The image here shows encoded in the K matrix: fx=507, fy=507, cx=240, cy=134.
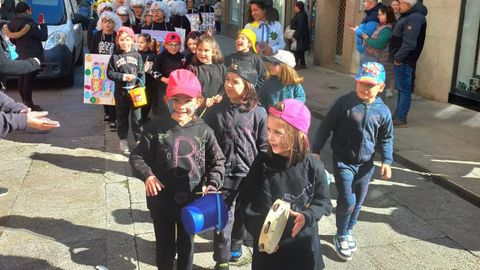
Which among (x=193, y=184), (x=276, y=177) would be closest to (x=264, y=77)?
(x=193, y=184)

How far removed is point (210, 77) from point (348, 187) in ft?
5.80

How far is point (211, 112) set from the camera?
3.59 meters

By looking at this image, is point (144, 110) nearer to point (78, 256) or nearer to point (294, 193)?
point (78, 256)

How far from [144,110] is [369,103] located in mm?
3941

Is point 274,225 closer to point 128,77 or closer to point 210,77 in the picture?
point 210,77

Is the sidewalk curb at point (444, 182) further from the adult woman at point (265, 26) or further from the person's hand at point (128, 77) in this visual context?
the person's hand at point (128, 77)

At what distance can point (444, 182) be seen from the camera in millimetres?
5367

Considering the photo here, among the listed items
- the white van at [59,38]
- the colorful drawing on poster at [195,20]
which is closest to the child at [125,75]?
the colorful drawing on poster at [195,20]

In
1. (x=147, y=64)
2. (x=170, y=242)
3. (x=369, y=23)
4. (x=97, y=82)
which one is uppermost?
(x=369, y=23)

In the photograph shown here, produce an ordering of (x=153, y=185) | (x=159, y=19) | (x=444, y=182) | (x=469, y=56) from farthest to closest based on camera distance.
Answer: (x=469, y=56) → (x=159, y=19) → (x=444, y=182) → (x=153, y=185)

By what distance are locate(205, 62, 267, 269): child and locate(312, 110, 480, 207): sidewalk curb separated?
259 cm

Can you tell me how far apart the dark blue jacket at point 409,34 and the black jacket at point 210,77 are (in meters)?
3.36

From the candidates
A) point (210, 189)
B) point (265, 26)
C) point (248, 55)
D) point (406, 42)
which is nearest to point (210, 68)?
point (248, 55)

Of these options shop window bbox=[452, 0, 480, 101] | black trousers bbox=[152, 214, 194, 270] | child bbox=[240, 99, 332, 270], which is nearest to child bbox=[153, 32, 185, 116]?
black trousers bbox=[152, 214, 194, 270]
